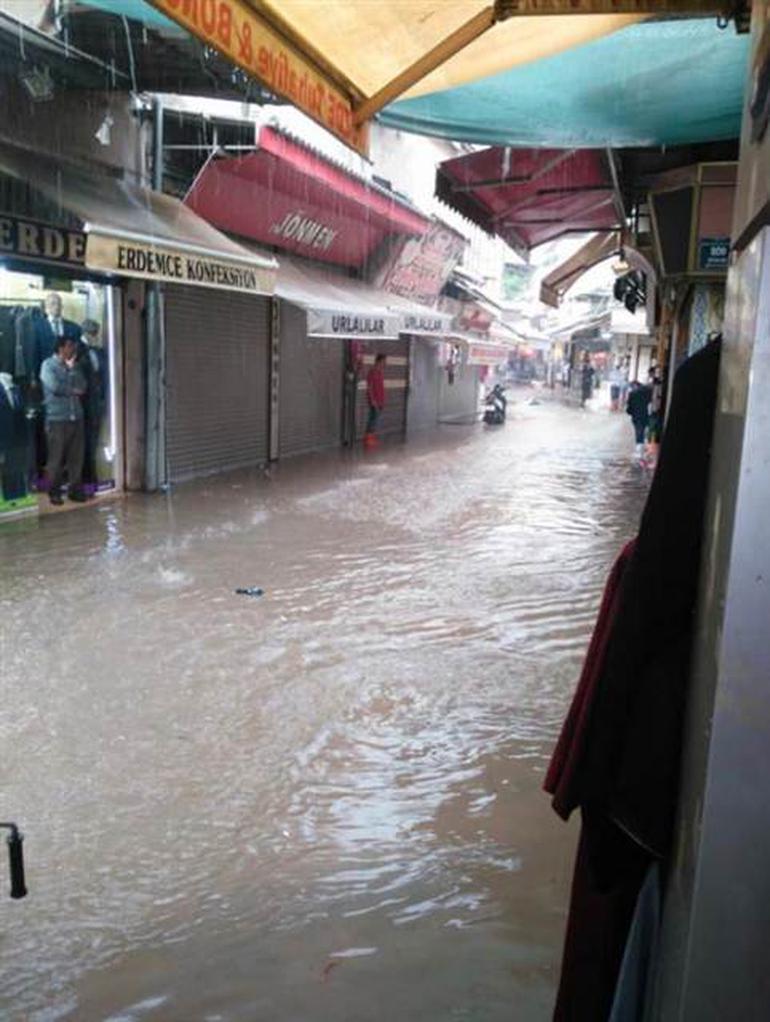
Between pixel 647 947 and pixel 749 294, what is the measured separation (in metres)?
1.25

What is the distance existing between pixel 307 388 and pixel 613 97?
440 inches

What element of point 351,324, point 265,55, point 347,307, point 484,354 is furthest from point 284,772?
point 484,354

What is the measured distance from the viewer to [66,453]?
32.2 ft

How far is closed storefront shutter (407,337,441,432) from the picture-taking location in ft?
74.4

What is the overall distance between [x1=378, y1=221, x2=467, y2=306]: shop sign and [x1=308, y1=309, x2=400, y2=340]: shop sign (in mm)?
4017

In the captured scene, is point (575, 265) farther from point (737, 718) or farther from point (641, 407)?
point (737, 718)

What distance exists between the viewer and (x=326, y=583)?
7418mm

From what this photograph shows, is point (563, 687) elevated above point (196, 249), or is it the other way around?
point (196, 249)

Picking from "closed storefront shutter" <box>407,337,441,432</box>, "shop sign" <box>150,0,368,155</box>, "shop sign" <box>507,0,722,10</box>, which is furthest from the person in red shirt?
"shop sign" <box>507,0,722,10</box>

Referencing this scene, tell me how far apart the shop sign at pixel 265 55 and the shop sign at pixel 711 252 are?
4.42m

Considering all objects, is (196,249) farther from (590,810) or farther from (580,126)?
(590,810)

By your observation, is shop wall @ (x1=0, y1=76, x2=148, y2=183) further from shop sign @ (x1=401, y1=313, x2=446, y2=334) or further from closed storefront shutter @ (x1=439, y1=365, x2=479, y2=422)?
closed storefront shutter @ (x1=439, y1=365, x2=479, y2=422)

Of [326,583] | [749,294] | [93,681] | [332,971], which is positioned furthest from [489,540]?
[749,294]

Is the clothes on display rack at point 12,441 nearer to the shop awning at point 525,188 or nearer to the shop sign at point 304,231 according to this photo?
the shop awning at point 525,188
